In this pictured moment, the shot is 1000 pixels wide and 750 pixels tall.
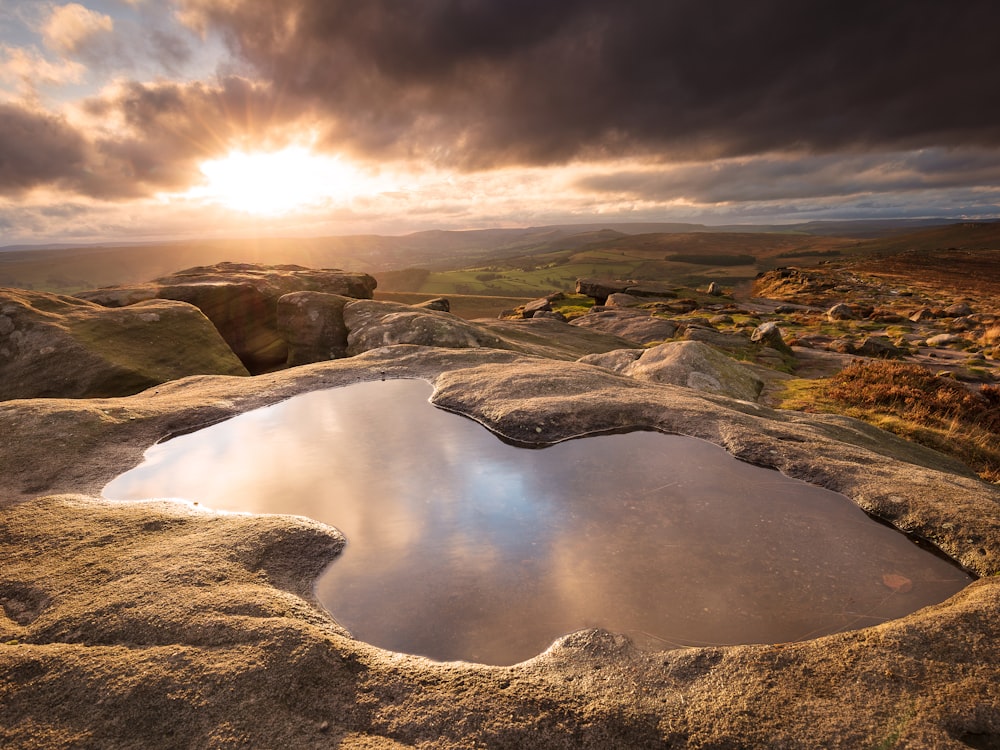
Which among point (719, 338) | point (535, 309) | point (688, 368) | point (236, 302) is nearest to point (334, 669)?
point (688, 368)

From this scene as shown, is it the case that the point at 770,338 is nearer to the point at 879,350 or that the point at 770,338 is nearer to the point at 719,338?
the point at 719,338

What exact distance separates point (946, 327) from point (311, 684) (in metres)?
72.7

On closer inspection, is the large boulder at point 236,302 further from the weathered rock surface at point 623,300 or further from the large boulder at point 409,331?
the weathered rock surface at point 623,300

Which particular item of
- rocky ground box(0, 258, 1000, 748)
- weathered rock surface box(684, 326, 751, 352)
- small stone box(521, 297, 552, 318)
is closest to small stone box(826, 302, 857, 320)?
weathered rock surface box(684, 326, 751, 352)

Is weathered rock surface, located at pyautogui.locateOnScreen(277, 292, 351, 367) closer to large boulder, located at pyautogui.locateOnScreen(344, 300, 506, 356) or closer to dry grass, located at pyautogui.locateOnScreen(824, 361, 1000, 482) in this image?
large boulder, located at pyautogui.locateOnScreen(344, 300, 506, 356)

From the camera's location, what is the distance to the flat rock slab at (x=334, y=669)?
13.6ft

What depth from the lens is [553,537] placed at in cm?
713

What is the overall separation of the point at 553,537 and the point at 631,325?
143 feet

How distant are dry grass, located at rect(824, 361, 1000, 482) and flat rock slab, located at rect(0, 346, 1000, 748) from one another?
1459 cm

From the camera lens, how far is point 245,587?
595 centimetres

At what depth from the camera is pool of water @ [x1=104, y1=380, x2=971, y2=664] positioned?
221 inches

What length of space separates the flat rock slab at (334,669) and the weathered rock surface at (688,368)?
11860 mm

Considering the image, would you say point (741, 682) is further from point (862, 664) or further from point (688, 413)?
point (688, 413)

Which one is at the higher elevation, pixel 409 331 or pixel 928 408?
pixel 409 331
